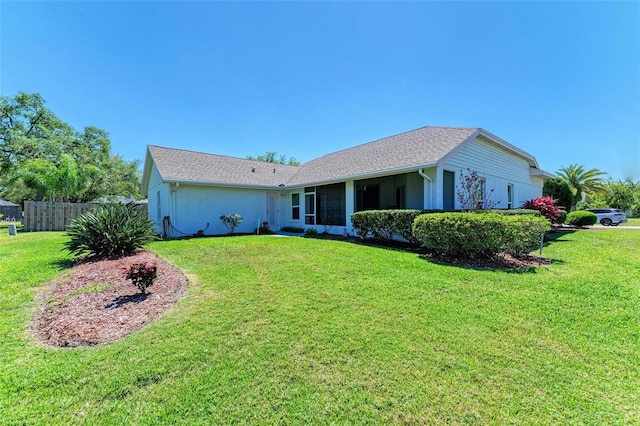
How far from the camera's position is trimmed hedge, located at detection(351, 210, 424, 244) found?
9.27m

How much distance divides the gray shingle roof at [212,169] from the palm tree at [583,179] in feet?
95.6

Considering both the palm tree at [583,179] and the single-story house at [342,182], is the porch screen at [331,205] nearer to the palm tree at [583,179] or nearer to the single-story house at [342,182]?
the single-story house at [342,182]

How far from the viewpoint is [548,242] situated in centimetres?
1001

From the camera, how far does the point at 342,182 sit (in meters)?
13.3

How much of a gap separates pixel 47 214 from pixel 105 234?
50.8 feet

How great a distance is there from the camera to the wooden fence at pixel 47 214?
1697 centimetres

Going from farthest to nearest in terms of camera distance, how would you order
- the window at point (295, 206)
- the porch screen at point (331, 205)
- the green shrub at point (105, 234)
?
the window at point (295, 206) < the porch screen at point (331, 205) < the green shrub at point (105, 234)

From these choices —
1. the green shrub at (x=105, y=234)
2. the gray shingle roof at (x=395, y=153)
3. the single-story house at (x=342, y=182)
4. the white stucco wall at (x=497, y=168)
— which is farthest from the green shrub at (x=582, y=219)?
the green shrub at (x=105, y=234)

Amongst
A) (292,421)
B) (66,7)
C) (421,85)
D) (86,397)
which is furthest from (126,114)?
(292,421)

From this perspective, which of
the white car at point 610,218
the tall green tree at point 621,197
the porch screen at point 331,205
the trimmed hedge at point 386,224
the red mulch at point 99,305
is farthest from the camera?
the tall green tree at point 621,197

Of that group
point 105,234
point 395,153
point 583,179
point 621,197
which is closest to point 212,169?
point 105,234

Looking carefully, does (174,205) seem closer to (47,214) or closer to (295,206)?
(295,206)

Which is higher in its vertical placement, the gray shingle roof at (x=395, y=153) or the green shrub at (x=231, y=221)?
the gray shingle roof at (x=395, y=153)

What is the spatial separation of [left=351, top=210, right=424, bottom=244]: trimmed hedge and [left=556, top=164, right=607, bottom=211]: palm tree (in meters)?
27.6
